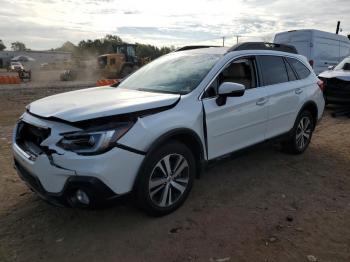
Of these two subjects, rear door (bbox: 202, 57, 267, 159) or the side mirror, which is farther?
rear door (bbox: 202, 57, 267, 159)

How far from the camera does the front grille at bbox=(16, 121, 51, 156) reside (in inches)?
142

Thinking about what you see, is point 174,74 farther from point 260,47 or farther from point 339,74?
point 339,74

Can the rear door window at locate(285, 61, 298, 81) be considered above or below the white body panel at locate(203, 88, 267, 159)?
above

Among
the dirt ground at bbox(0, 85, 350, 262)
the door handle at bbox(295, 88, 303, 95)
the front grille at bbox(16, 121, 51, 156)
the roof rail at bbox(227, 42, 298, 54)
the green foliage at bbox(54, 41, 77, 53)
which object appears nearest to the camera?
the dirt ground at bbox(0, 85, 350, 262)

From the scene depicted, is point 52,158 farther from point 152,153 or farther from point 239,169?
point 239,169

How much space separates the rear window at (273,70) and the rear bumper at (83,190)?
9.48 feet

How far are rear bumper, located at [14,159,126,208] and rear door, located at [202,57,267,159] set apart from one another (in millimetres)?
1425

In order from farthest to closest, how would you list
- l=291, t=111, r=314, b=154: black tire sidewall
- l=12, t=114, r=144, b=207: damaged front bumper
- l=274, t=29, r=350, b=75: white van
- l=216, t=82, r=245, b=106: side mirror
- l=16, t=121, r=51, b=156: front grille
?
l=274, t=29, r=350, b=75: white van < l=291, t=111, r=314, b=154: black tire sidewall < l=216, t=82, r=245, b=106: side mirror < l=16, t=121, r=51, b=156: front grille < l=12, t=114, r=144, b=207: damaged front bumper

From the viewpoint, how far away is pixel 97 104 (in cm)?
371

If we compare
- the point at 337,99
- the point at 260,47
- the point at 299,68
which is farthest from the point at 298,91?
the point at 337,99

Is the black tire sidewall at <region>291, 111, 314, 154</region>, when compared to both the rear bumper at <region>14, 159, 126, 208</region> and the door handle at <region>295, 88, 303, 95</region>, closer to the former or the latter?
the door handle at <region>295, 88, 303, 95</region>

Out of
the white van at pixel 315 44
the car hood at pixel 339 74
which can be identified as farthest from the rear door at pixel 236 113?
the white van at pixel 315 44

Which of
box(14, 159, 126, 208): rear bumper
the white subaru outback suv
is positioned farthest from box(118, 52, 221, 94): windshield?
box(14, 159, 126, 208): rear bumper

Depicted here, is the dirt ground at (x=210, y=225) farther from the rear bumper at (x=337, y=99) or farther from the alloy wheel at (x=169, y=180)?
the rear bumper at (x=337, y=99)
